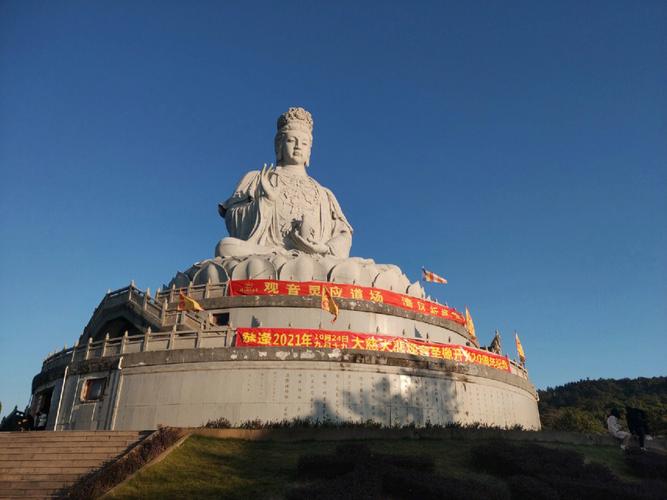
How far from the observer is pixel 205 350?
50.0 ft

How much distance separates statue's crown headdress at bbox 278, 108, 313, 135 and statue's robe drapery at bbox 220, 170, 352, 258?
9.00 feet

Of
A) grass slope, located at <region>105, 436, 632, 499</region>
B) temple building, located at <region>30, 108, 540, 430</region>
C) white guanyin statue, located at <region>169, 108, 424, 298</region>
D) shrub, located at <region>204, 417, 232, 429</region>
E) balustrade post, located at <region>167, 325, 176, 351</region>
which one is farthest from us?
white guanyin statue, located at <region>169, 108, 424, 298</region>

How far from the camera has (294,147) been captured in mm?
28500

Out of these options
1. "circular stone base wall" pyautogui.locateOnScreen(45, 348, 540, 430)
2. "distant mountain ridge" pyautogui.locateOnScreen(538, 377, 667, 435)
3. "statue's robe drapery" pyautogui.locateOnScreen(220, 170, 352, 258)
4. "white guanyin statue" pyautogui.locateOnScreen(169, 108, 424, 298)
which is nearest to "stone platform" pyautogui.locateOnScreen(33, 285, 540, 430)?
"circular stone base wall" pyautogui.locateOnScreen(45, 348, 540, 430)

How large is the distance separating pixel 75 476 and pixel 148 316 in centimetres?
836

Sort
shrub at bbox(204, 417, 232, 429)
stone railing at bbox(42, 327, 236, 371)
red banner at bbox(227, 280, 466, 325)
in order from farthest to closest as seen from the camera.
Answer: red banner at bbox(227, 280, 466, 325)
stone railing at bbox(42, 327, 236, 371)
shrub at bbox(204, 417, 232, 429)

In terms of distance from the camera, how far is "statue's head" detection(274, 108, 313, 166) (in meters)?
28.5

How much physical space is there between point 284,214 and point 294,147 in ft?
15.3

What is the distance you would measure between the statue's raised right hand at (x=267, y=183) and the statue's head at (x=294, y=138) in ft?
4.79

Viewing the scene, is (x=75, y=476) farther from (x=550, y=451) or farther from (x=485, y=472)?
(x=550, y=451)

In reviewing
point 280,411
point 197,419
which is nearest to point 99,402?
point 197,419

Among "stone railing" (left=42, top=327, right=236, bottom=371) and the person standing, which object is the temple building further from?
the person standing

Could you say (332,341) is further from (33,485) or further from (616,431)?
(616,431)

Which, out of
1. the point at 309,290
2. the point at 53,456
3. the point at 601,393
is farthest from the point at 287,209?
the point at 601,393
